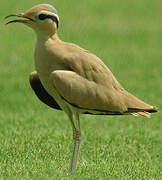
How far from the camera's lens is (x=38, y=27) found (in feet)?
22.7

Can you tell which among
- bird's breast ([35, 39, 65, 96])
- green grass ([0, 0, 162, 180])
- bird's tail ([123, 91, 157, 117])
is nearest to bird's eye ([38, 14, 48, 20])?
bird's breast ([35, 39, 65, 96])

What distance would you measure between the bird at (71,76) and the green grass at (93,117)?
0.87 m

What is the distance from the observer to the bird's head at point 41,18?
22.4 ft

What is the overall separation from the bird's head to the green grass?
70.4 inches

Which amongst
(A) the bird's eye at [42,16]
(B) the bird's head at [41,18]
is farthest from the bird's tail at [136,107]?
(A) the bird's eye at [42,16]

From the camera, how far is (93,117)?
12562mm

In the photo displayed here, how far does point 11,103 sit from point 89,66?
714 centimetres

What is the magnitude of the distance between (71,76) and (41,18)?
0.82m

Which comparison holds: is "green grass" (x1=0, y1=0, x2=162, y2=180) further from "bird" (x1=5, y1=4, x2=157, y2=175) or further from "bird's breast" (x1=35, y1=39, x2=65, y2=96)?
"bird's breast" (x1=35, y1=39, x2=65, y2=96)

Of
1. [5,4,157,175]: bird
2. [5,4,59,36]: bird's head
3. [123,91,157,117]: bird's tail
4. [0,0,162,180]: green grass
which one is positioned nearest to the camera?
[5,4,157,175]: bird

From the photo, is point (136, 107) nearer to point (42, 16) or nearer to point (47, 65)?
point (47, 65)

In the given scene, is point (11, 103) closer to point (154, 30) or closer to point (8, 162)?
point (8, 162)

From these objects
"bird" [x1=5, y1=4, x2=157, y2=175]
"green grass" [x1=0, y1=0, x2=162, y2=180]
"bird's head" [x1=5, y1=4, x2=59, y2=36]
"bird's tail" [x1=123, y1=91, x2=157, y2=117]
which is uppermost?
"bird's head" [x1=5, y1=4, x2=59, y2=36]

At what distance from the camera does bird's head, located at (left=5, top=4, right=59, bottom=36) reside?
22.4 ft
